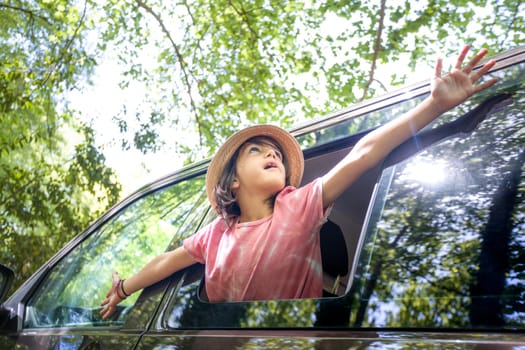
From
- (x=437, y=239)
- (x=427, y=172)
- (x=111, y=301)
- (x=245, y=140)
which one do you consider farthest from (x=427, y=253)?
(x=111, y=301)

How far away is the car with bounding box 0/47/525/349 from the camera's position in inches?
42.1

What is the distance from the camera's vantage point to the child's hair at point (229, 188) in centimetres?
190

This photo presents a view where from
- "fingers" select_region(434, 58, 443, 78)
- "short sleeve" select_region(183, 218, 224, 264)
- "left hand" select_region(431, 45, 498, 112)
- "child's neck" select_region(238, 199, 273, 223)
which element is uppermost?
"fingers" select_region(434, 58, 443, 78)

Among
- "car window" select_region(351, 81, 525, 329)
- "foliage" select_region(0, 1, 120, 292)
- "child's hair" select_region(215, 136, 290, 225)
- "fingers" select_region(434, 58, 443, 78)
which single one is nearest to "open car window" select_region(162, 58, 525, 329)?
"car window" select_region(351, 81, 525, 329)

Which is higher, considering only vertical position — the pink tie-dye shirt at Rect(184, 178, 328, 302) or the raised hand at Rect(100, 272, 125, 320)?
the pink tie-dye shirt at Rect(184, 178, 328, 302)

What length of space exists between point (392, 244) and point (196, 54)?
1092 centimetres

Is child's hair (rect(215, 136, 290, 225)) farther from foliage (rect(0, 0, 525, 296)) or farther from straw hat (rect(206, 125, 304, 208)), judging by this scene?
foliage (rect(0, 0, 525, 296))

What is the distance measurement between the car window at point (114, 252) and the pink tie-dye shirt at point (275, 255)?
33 cm

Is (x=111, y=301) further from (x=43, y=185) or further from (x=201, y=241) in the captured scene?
(x=43, y=185)

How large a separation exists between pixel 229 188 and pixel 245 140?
0.19 metres

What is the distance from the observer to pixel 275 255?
162 centimetres

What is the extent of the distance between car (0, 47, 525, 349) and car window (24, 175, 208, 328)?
60mm

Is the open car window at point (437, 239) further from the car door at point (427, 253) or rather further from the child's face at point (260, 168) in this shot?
the child's face at point (260, 168)

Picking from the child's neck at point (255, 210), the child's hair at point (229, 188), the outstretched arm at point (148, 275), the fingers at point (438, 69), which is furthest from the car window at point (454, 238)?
the outstretched arm at point (148, 275)
